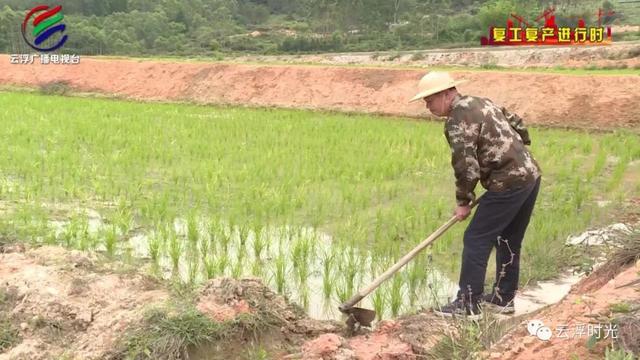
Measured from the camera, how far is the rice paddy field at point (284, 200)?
418 cm

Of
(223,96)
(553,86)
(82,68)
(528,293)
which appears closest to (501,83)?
(553,86)

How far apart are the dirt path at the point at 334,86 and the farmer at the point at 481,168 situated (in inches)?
377

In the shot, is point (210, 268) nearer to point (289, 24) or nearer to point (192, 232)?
point (192, 232)

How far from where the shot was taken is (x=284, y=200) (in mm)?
5664

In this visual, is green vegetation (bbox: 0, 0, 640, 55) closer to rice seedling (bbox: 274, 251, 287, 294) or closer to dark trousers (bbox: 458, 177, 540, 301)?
dark trousers (bbox: 458, 177, 540, 301)

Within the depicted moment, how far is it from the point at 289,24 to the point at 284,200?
45192 millimetres

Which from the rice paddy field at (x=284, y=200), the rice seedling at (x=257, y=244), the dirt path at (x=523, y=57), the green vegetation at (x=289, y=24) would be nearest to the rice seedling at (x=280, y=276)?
the rice paddy field at (x=284, y=200)

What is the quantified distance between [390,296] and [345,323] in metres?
0.47

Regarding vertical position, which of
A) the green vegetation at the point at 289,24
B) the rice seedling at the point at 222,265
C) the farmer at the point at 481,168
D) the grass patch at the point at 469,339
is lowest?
the rice seedling at the point at 222,265

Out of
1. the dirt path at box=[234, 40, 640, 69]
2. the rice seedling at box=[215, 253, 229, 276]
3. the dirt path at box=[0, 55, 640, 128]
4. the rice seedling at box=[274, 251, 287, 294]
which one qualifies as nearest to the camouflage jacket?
the rice seedling at box=[274, 251, 287, 294]

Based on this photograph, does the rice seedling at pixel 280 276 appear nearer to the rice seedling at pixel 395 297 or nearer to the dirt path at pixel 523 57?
the rice seedling at pixel 395 297

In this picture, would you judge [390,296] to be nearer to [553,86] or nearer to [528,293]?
[528,293]

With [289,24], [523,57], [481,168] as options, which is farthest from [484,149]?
[289,24]

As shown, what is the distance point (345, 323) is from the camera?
332 cm
